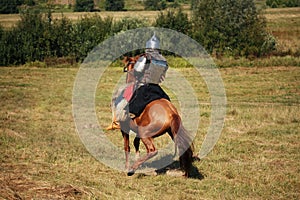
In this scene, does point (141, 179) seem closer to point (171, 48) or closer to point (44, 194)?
point (44, 194)

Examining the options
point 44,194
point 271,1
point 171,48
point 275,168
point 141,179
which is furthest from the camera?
point 271,1

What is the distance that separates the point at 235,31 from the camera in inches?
1371

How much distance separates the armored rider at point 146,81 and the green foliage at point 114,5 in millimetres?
74982

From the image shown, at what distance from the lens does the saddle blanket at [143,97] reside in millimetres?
8891

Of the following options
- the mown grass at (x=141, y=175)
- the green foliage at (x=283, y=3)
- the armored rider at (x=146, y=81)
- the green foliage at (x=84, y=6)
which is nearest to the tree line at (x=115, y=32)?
the mown grass at (x=141, y=175)

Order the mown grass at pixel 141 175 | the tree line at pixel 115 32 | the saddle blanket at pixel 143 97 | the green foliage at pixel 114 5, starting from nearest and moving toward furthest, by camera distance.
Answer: the mown grass at pixel 141 175, the saddle blanket at pixel 143 97, the tree line at pixel 115 32, the green foliage at pixel 114 5

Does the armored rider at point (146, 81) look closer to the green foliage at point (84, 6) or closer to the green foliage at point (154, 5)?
the green foliage at point (84, 6)

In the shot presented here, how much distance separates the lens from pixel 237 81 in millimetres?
24922

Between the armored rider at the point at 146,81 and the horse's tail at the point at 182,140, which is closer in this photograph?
the horse's tail at the point at 182,140

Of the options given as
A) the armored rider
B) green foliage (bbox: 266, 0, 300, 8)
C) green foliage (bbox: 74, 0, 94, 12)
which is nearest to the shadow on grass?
the armored rider

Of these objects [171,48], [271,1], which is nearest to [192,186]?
[171,48]

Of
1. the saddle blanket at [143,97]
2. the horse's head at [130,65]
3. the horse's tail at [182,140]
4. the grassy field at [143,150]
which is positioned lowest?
the grassy field at [143,150]

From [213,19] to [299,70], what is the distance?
29.6 feet

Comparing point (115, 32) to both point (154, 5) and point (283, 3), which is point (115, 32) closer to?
point (154, 5)
